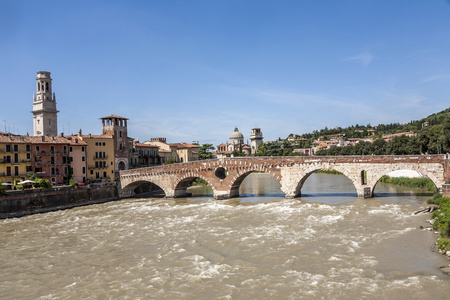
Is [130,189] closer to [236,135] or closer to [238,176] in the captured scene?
[238,176]

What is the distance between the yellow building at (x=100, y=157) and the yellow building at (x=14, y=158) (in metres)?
6.91

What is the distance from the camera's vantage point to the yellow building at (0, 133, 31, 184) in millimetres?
35219

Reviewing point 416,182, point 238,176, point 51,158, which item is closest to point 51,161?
point 51,158

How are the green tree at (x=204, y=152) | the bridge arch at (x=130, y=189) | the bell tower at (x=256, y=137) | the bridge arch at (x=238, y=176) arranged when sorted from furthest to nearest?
the bell tower at (x=256, y=137) → the green tree at (x=204, y=152) → the bridge arch at (x=130, y=189) → the bridge arch at (x=238, y=176)

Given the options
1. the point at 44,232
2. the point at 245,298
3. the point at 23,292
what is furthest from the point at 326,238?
the point at 44,232

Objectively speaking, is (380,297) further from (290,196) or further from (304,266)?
(290,196)

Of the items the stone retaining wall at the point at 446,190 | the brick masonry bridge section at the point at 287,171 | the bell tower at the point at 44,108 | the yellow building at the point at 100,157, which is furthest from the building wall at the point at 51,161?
the stone retaining wall at the point at 446,190

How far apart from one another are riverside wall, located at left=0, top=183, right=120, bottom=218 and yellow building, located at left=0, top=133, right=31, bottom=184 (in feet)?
15.2

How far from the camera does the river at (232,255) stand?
13148mm

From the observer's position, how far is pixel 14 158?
118ft

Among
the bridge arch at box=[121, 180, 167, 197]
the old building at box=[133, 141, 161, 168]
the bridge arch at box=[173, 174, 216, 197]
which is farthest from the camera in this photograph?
the old building at box=[133, 141, 161, 168]

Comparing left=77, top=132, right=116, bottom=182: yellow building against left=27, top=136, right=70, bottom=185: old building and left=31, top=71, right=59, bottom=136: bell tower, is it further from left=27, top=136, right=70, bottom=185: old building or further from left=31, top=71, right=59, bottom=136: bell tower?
left=31, top=71, right=59, bottom=136: bell tower

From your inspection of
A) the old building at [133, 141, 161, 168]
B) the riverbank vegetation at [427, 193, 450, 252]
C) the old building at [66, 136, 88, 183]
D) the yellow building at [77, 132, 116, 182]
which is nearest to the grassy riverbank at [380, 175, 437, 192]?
the riverbank vegetation at [427, 193, 450, 252]

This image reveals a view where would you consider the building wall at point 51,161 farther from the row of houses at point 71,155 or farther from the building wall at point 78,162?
the building wall at point 78,162
